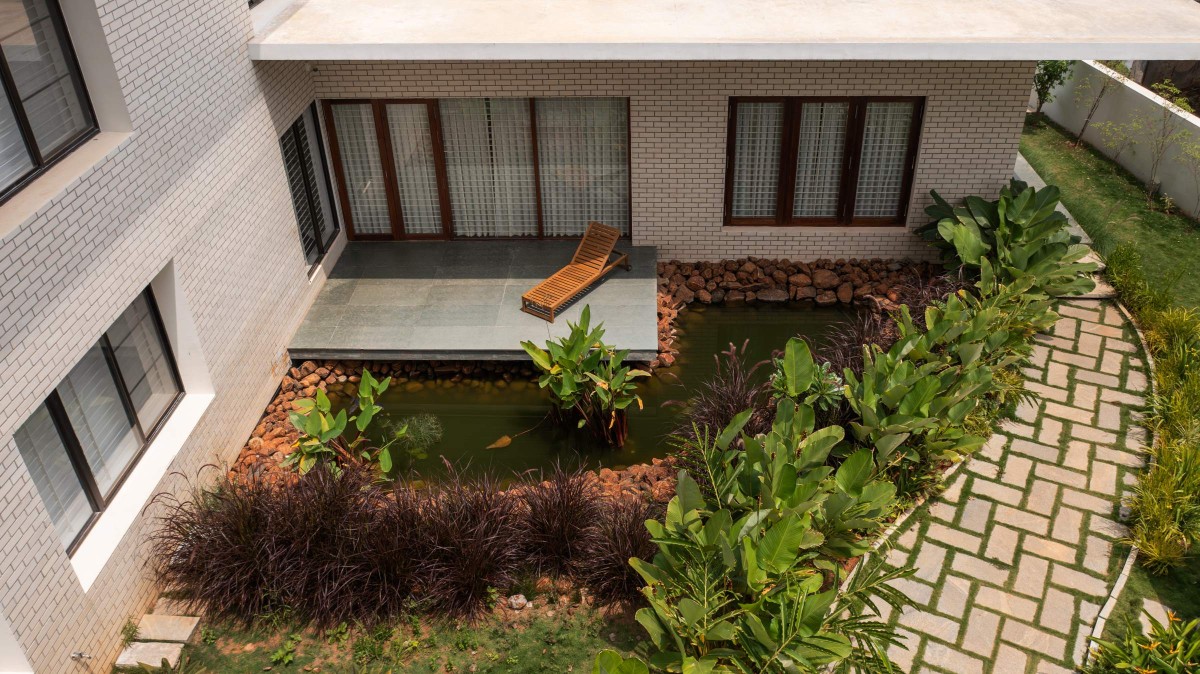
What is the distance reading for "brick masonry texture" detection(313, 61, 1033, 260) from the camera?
11188 millimetres

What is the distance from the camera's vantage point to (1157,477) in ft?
27.1

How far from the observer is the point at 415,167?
40.4 feet

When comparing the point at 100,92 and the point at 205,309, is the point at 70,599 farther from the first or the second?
the point at 100,92

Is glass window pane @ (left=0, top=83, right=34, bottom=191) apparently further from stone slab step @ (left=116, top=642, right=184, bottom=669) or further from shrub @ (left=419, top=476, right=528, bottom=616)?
shrub @ (left=419, top=476, right=528, bottom=616)

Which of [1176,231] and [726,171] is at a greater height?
[726,171]

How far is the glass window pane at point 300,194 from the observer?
36.0 feet

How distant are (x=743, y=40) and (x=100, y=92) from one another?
6260 mm

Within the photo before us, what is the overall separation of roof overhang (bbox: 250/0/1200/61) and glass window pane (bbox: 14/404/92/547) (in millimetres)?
4753

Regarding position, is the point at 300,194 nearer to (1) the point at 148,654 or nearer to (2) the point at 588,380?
(2) the point at 588,380

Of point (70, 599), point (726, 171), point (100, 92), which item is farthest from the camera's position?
point (726, 171)

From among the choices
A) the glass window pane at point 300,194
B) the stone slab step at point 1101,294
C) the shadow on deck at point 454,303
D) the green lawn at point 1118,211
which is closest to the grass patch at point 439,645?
the shadow on deck at point 454,303

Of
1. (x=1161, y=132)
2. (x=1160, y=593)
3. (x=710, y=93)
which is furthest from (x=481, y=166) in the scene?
(x=1161, y=132)

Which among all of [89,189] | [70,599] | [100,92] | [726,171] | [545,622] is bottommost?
[545,622]

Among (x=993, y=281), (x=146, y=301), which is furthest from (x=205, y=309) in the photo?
(x=993, y=281)
